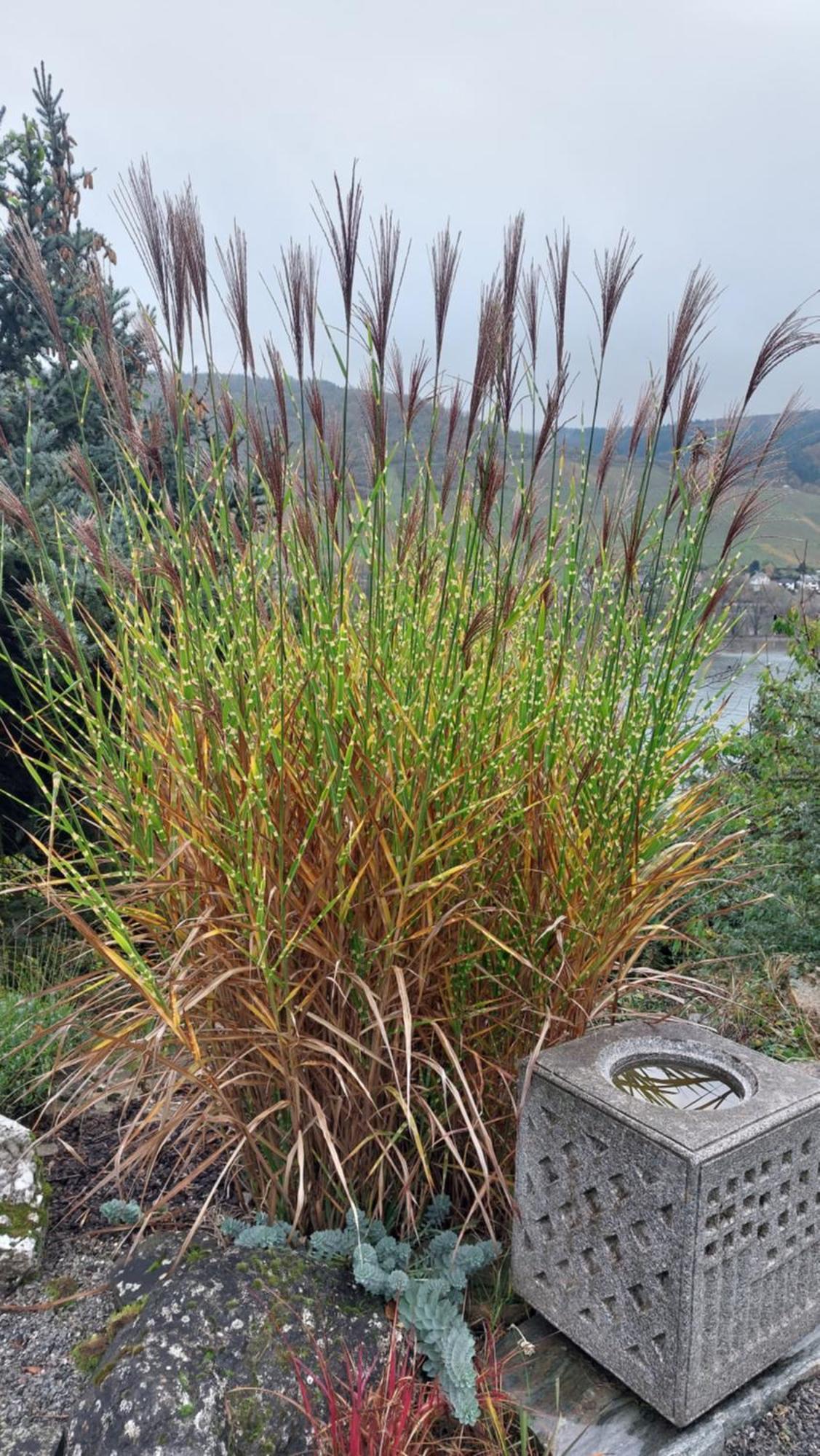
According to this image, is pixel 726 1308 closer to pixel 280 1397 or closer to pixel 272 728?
pixel 280 1397

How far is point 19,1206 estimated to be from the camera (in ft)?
6.70

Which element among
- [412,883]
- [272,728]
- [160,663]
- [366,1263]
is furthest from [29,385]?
[366,1263]

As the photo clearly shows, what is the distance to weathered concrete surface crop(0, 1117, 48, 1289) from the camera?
1.99m

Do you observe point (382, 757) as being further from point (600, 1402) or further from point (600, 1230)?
point (600, 1402)

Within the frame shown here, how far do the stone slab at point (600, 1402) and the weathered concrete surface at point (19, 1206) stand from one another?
39.0 inches

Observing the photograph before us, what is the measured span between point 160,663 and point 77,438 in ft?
9.52

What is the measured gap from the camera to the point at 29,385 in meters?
3.73

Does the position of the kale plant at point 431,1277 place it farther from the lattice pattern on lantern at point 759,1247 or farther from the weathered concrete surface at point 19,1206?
the weathered concrete surface at point 19,1206

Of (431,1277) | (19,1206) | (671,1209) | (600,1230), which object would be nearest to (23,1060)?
(19,1206)

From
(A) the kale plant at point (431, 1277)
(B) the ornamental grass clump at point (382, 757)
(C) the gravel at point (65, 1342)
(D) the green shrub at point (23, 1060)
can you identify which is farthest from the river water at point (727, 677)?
(D) the green shrub at point (23, 1060)

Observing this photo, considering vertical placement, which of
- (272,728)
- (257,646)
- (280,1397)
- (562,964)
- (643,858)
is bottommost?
(280,1397)

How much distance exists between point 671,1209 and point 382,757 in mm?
892

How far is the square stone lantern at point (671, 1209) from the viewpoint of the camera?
60.3 inches

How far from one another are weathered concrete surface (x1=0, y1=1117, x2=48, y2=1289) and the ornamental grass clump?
292 millimetres
